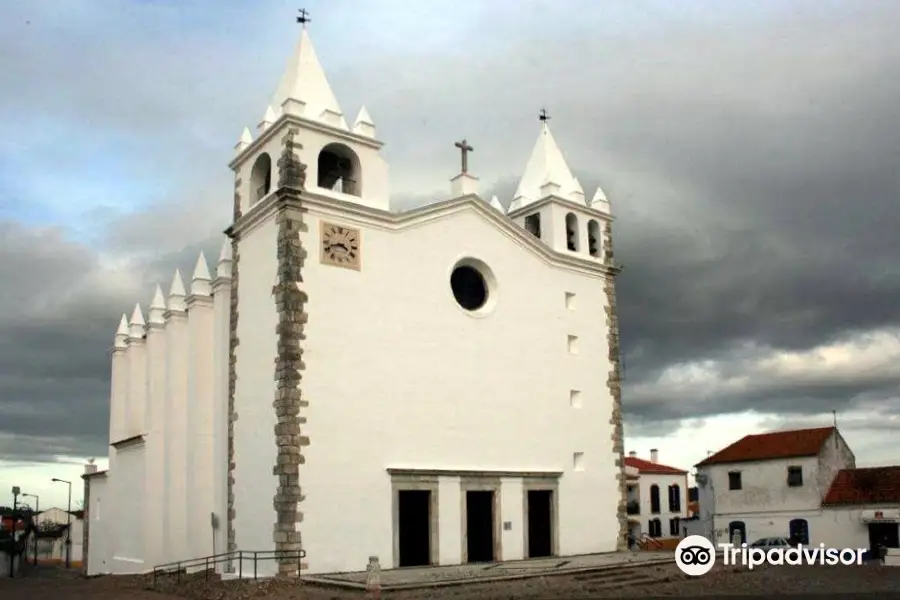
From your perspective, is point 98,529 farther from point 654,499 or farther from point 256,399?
point 654,499

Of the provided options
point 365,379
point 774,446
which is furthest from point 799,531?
point 365,379

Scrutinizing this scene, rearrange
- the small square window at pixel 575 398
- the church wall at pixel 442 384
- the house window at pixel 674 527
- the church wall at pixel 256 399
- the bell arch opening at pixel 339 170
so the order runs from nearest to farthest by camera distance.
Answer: the church wall at pixel 256 399 < the church wall at pixel 442 384 < the bell arch opening at pixel 339 170 < the small square window at pixel 575 398 < the house window at pixel 674 527

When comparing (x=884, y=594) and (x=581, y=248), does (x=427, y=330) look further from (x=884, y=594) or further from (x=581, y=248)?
(x=884, y=594)

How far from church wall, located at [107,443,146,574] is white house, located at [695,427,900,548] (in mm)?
20990

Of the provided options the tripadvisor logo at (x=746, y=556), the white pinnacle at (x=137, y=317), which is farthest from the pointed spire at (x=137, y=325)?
the tripadvisor logo at (x=746, y=556)

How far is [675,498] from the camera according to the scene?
56188mm

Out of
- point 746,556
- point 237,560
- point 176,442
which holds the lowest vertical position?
point 746,556

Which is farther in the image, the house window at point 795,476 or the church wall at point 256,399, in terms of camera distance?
the house window at point 795,476

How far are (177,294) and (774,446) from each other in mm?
26020

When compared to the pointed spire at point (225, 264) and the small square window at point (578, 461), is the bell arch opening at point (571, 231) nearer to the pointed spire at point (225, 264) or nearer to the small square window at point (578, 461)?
the small square window at point (578, 461)

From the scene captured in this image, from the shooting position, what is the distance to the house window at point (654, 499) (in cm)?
5431

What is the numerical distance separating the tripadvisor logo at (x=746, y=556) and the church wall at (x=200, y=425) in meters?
12.7

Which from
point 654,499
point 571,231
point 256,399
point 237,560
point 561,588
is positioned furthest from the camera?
point 654,499

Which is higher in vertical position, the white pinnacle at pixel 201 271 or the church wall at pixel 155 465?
the white pinnacle at pixel 201 271
